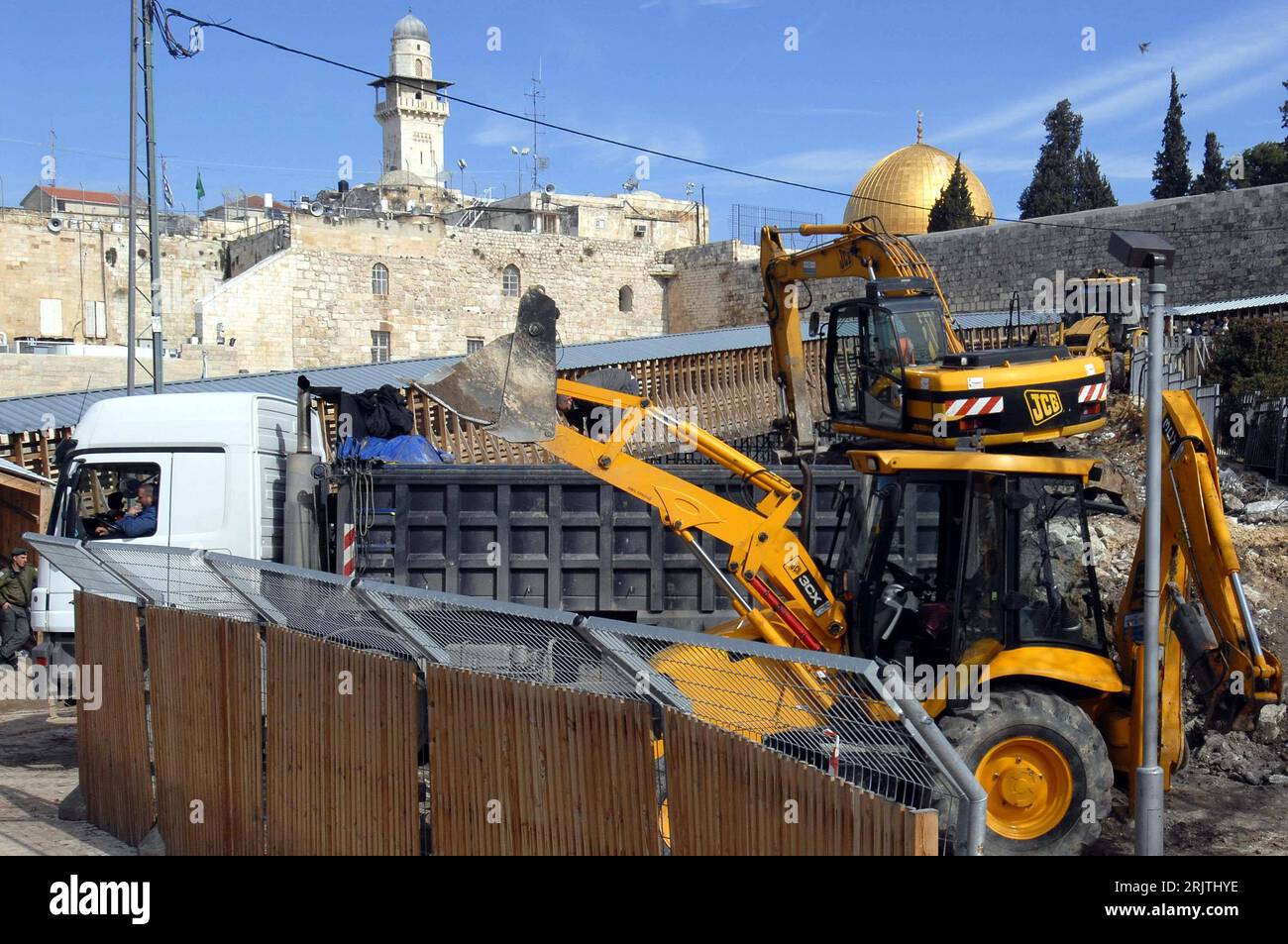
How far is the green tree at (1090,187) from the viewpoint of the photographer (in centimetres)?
4922

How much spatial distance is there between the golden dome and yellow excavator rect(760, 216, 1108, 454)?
34.8m

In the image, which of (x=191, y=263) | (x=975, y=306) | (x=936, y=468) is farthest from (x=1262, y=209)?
(x=191, y=263)

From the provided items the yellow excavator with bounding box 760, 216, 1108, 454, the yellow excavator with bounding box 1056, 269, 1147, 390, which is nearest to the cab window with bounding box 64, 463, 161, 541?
the yellow excavator with bounding box 760, 216, 1108, 454

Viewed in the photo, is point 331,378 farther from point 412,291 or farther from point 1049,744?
point 412,291

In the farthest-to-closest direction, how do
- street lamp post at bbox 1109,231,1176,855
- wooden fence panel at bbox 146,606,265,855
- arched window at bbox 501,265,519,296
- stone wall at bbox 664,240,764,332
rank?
stone wall at bbox 664,240,764,332 < arched window at bbox 501,265,519,296 < wooden fence panel at bbox 146,606,265,855 < street lamp post at bbox 1109,231,1176,855

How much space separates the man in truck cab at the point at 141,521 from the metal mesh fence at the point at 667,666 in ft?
10.9

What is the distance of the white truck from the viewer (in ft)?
32.1

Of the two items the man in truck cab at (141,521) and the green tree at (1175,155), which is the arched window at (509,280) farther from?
the man in truck cab at (141,521)

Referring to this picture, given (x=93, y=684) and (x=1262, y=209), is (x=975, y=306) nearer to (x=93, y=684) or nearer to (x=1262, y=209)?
(x=1262, y=209)

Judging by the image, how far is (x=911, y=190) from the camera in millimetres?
45438

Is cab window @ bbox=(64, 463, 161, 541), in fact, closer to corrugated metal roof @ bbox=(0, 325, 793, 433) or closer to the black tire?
corrugated metal roof @ bbox=(0, 325, 793, 433)

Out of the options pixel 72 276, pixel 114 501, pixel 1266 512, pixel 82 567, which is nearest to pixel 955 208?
pixel 1266 512

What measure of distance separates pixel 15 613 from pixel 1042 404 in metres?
11.0

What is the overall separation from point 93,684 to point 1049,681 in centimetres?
584
